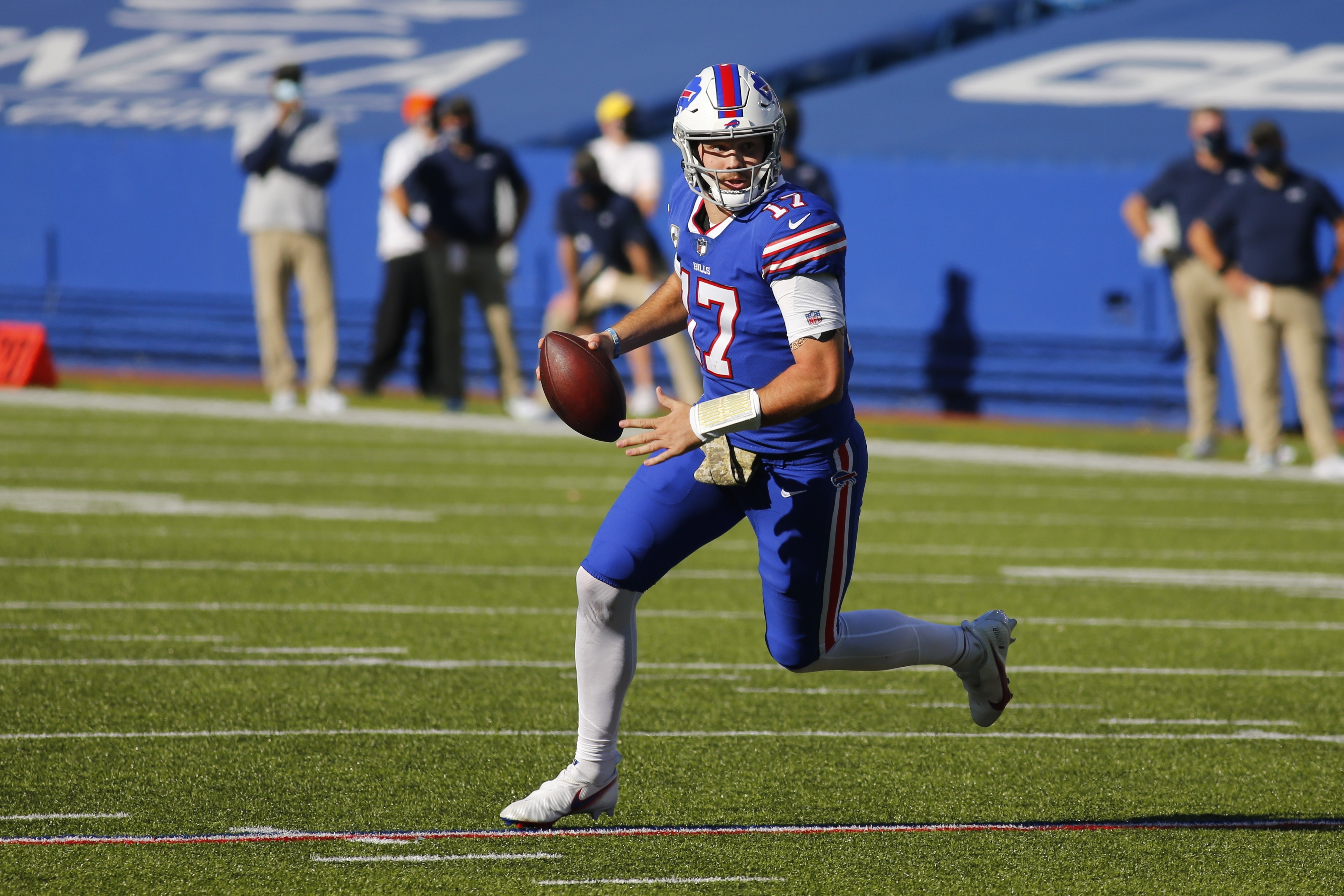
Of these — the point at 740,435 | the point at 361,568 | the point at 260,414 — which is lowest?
the point at 260,414

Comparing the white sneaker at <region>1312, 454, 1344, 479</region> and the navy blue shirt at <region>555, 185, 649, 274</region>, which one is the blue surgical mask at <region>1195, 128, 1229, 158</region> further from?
the navy blue shirt at <region>555, 185, 649, 274</region>

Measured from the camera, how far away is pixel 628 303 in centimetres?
1244

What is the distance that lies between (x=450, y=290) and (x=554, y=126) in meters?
3.26

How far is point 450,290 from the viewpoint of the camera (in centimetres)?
1268

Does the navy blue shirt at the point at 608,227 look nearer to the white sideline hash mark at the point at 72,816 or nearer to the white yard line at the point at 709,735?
the white yard line at the point at 709,735

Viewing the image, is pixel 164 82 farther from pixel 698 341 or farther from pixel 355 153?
pixel 698 341

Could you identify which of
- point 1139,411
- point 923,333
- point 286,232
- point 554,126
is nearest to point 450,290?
point 286,232

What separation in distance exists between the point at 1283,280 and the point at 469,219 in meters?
5.32

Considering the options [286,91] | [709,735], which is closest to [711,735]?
[709,735]

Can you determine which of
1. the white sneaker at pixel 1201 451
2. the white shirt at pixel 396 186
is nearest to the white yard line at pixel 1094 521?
the white sneaker at pixel 1201 451

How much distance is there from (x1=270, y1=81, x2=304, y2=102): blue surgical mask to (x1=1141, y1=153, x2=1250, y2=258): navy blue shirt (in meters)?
5.56

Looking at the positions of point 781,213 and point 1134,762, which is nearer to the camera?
point 781,213

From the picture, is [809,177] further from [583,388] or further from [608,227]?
[583,388]

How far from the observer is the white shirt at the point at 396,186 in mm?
13039
